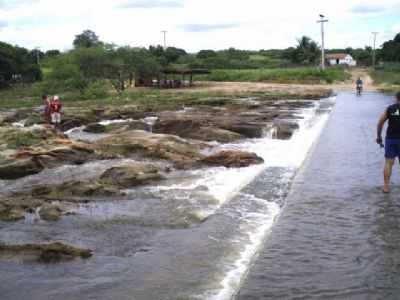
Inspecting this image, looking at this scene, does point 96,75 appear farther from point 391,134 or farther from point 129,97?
point 391,134

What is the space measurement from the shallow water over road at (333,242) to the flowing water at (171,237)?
2.8 inches

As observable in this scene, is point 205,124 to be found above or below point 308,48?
below

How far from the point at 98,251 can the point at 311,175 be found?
262 inches

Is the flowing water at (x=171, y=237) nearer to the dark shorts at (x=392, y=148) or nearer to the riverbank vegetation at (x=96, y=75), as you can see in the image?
the dark shorts at (x=392, y=148)

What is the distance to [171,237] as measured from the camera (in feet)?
30.1

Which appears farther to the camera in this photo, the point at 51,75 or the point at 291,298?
the point at 51,75

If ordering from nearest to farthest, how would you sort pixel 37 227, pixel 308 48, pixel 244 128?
1. pixel 37 227
2. pixel 244 128
3. pixel 308 48

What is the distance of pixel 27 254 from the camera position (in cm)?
851

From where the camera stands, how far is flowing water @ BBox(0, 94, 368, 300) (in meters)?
7.08

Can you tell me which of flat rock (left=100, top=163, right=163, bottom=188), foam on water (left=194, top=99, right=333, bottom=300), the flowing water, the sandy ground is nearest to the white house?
the sandy ground

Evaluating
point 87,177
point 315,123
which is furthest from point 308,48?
point 87,177

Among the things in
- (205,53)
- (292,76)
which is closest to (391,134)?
(292,76)

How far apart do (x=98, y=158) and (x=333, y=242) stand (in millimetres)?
10896

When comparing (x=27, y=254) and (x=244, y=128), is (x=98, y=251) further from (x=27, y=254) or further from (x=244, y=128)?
(x=244, y=128)
